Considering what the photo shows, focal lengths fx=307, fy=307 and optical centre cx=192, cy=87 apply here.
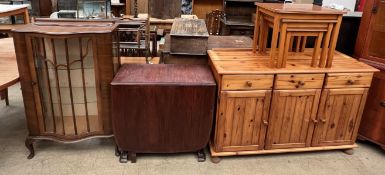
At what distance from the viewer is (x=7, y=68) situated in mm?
2221

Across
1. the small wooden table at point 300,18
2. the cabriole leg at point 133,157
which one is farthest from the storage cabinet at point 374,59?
the cabriole leg at point 133,157

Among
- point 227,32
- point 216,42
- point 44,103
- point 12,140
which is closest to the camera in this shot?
point 44,103

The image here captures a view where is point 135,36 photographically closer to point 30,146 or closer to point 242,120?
point 30,146

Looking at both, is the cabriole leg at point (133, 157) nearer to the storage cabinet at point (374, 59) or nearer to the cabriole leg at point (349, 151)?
the cabriole leg at point (349, 151)

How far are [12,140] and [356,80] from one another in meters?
2.63

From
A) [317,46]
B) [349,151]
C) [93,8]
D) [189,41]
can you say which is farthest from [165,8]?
[349,151]

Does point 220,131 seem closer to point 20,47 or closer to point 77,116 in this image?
point 77,116

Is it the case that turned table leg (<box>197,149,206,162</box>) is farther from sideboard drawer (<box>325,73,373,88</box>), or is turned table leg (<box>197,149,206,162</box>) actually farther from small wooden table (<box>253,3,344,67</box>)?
sideboard drawer (<box>325,73,373,88</box>)

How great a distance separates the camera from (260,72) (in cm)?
199

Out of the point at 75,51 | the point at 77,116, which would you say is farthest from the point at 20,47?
the point at 77,116

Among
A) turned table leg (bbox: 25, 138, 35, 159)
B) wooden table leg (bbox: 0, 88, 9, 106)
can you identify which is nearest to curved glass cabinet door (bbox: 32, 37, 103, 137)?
turned table leg (bbox: 25, 138, 35, 159)

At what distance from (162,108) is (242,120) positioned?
1.84 ft

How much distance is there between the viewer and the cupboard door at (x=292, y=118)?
6.90ft

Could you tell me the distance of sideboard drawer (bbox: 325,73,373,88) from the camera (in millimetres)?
2088
